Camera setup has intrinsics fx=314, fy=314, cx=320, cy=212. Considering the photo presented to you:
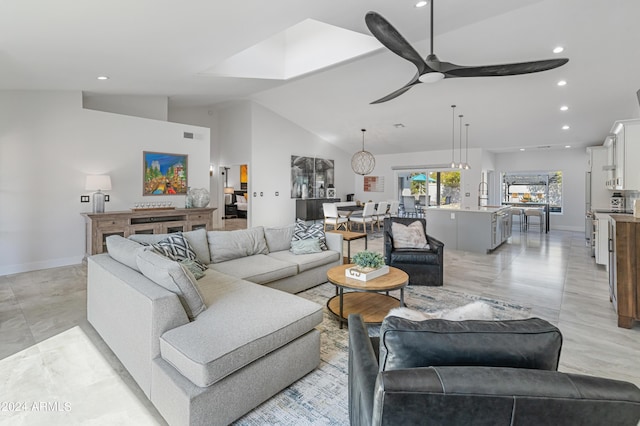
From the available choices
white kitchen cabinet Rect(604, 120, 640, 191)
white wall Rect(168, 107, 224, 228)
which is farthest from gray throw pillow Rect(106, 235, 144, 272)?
white wall Rect(168, 107, 224, 228)

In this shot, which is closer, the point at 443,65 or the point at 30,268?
the point at 443,65

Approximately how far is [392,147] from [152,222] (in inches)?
301

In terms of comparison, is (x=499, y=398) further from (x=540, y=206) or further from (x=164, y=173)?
(x=540, y=206)

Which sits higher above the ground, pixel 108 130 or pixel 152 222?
pixel 108 130

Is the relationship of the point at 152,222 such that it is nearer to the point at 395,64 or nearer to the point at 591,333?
the point at 395,64

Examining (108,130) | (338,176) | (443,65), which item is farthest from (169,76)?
(338,176)

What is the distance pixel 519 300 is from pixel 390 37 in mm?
3312

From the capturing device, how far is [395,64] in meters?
5.49

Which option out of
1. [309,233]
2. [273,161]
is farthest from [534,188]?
[309,233]

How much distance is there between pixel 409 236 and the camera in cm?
456

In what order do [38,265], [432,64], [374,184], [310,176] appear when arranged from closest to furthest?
[432,64] < [38,265] < [310,176] < [374,184]

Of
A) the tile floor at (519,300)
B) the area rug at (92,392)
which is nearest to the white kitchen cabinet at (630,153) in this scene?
the tile floor at (519,300)

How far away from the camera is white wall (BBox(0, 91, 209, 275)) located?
472cm

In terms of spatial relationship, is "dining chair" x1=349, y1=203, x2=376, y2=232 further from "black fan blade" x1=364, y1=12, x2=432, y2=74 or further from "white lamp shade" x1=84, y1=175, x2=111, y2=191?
"black fan blade" x1=364, y1=12, x2=432, y2=74
